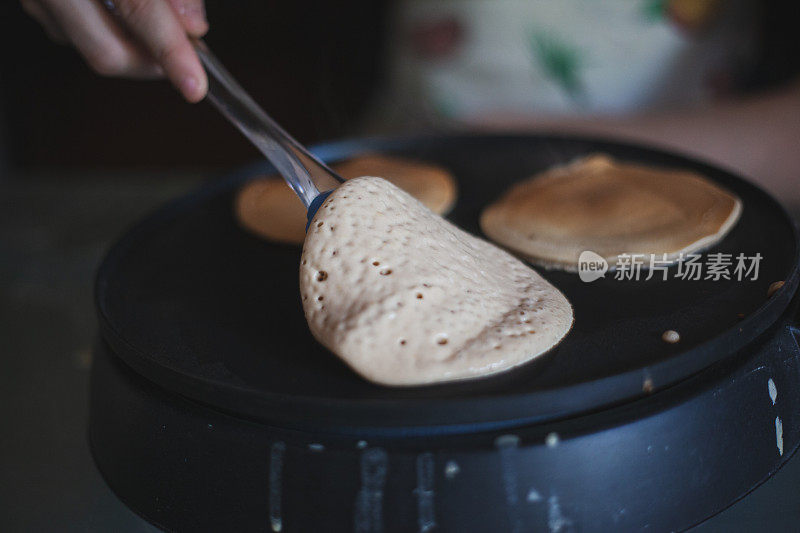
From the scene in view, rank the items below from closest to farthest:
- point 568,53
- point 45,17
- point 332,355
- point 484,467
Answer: point 484,467 < point 332,355 < point 45,17 < point 568,53

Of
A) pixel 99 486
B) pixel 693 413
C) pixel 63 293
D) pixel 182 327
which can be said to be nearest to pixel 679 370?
pixel 693 413

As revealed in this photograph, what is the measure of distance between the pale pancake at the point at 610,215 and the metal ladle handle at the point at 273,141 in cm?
22

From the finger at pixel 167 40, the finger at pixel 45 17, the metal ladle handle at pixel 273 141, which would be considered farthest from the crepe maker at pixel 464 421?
the finger at pixel 45 17

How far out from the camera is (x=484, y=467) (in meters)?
0.55

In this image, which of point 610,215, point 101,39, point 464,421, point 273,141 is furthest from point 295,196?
point 464,421

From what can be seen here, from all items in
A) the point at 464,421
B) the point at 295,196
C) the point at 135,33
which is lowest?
the point at 295,196

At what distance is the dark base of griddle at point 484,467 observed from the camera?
56 centimetres

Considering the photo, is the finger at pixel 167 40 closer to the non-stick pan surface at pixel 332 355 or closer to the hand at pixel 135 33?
the hand at pixel 135 33

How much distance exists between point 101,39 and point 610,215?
0.65 meters

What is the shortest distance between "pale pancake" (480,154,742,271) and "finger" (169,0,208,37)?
0.42 meters

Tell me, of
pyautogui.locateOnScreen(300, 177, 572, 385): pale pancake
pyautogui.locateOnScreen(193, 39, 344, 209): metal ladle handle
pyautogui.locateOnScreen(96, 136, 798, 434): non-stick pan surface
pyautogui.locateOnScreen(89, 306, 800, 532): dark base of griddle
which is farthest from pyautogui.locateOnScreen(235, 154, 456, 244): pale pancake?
pyautogui.locateOnScreen(89, 306, 800, 532): dark base of griddle

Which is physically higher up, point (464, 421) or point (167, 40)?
point (167, 40)

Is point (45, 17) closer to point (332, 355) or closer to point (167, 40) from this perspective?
point (167, 40)

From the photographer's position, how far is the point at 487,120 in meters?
1.59
